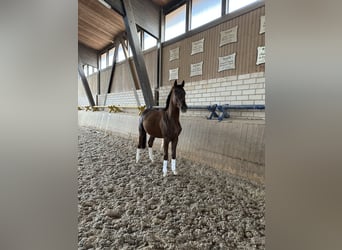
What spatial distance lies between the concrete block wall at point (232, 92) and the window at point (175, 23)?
4.55 feet

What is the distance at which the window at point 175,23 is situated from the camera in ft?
16.4

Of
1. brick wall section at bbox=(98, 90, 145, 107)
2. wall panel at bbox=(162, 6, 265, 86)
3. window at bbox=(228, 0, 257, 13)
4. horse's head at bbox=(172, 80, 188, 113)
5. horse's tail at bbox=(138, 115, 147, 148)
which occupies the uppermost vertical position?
window at bbox=(228, 0, 257, 13)

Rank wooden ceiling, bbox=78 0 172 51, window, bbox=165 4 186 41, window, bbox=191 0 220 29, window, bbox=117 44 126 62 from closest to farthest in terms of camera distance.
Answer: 1. window, bbox=191 0 220 29
2. window, bbox=165 4 186 41
3. wooden ceiling, bbox=78 0 172 51
4. window, bbox=117 44 126 62

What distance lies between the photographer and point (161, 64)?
5656mm

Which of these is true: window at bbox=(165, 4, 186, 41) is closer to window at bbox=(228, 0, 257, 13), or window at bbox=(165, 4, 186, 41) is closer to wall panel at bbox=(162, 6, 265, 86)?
wall panel at bbox=(162, 6, 265, 86)

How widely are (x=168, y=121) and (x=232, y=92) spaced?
1554 millimetres

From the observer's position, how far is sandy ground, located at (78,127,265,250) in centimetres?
126

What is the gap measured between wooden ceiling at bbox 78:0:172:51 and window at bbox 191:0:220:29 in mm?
992

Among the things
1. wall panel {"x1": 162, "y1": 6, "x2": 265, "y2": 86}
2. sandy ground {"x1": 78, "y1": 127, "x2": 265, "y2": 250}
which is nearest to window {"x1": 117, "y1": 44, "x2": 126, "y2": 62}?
wall panel {"x1": 162, "y1": 6, "x2": 265, "y2": 86}

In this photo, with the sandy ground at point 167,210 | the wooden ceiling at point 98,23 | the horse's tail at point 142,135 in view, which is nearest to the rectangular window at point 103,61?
the wooden ceiling at point 98,23

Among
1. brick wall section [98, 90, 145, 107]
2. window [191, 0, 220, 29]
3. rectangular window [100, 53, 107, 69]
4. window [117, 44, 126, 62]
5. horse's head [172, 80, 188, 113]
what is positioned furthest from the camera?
rectangular window [100, 53, 107, 69]

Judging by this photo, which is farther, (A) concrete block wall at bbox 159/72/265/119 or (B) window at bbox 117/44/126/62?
(B) window at bbox 117/44/126/62
